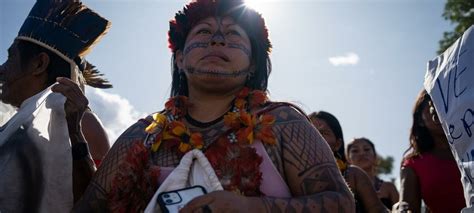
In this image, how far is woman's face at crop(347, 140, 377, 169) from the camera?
22.6 feet

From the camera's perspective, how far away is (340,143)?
4.85 metres

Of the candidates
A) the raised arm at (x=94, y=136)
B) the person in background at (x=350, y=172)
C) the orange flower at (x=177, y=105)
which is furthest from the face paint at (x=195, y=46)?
the person in background at (x=350, y=172)

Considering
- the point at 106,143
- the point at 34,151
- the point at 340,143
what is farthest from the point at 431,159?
the point at 34,151

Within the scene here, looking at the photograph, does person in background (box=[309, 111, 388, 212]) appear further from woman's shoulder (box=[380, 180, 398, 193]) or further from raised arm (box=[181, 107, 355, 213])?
raised arm (box=[181, 107, 355, 213])

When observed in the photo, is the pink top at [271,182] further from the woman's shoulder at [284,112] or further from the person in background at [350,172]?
the person in background at [350,172]

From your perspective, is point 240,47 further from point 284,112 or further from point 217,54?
point 284,112

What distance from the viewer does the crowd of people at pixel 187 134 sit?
2.08m

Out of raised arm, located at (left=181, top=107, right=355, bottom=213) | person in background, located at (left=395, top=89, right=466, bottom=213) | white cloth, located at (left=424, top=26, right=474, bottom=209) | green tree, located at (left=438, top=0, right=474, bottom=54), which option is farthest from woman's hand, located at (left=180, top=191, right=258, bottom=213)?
green tree, located at (left=438, top=0, right=474, bottom=54)

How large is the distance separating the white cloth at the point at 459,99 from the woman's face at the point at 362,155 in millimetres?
4192

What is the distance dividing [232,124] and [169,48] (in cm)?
80

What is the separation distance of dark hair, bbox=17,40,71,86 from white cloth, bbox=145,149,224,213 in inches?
55.9

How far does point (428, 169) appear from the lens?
3691mm

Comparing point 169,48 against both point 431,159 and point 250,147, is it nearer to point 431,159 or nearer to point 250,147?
point 250,147

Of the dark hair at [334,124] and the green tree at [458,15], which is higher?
the green tree at [458,15]
